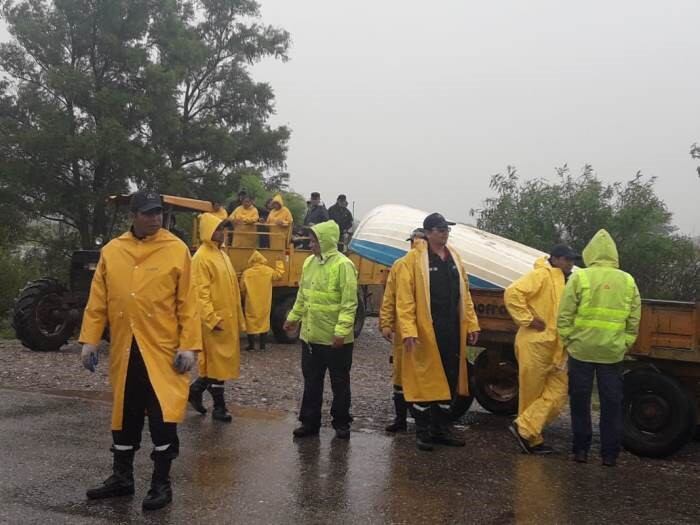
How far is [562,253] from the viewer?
6.59 m

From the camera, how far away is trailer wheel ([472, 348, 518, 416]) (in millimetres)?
7594

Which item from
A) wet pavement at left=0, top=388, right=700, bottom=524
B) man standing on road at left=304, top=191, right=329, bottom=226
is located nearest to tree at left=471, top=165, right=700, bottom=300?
man standing on road at left=304, top=191, right=329, bottom=226

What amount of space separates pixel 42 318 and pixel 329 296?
6.53 m

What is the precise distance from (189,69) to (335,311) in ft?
90.2

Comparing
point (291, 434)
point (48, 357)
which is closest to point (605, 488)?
point (291, 434)

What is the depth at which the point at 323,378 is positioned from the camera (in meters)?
6.48

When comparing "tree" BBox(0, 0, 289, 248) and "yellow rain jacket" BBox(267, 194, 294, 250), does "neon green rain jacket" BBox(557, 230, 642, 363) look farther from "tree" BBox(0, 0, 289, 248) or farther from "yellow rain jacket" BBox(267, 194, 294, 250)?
"tree" BBox(0, 0, 289, 248)

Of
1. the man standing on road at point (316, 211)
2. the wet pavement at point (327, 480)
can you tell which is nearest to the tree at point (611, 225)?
the man standing on road at point (316, 211)

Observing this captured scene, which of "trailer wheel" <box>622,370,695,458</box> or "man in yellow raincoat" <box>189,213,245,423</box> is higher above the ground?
"man in yellow raincoat" <box>189,213,245,423</box>

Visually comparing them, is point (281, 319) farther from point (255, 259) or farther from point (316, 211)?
point (316, 211)

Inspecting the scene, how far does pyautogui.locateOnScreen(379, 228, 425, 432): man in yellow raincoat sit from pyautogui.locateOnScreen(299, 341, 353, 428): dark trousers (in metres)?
0.38

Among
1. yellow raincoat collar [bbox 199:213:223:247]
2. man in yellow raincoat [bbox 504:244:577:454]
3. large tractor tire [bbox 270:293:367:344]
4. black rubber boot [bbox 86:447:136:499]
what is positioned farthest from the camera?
large tractor tire [bbox 270:293:367:344]

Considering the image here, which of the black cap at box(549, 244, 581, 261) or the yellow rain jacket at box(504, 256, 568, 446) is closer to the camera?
the yellow rain jacket at box(504, 256, 568, 446)

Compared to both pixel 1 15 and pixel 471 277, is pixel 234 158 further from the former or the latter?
pixel 471 277
